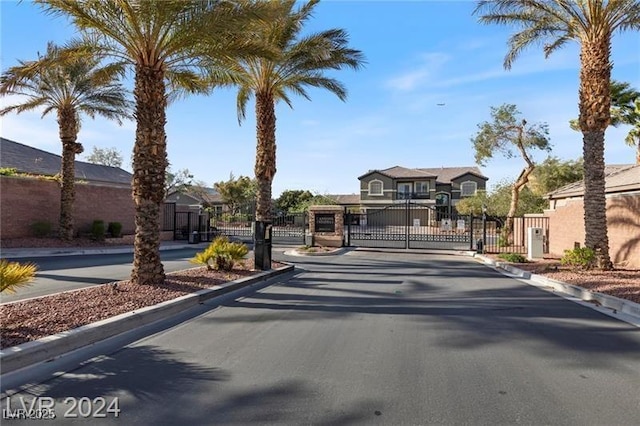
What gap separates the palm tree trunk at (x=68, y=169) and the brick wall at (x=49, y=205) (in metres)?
1.14

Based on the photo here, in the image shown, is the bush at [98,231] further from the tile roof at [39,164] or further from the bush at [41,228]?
the tile roof at [39,164]

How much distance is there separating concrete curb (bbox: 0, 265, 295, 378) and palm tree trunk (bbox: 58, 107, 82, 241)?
15826 mm

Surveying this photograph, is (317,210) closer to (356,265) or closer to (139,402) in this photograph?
(356,265)

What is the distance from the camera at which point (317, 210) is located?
2453 cm

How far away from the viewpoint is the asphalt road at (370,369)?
388 cm

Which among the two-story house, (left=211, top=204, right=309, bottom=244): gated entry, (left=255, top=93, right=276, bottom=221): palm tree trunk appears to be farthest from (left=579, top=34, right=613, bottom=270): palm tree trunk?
the two-story house

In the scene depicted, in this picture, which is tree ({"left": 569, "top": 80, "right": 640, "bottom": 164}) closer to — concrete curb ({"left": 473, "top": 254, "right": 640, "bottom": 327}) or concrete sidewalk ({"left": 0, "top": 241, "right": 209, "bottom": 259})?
concrete curb ({"left": 473, "top": 254, "right": 640, "bottom": 327})

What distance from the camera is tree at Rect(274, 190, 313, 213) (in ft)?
200

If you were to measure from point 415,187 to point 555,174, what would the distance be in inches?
855

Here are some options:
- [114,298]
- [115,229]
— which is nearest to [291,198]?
[115,229]

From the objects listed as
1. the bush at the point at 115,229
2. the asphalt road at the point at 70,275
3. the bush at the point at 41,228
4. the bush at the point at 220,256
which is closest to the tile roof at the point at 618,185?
the bush at the point at 220,256

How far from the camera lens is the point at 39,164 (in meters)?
31.1

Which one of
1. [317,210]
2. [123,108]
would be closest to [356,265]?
[317,210]

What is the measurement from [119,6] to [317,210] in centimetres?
1680
